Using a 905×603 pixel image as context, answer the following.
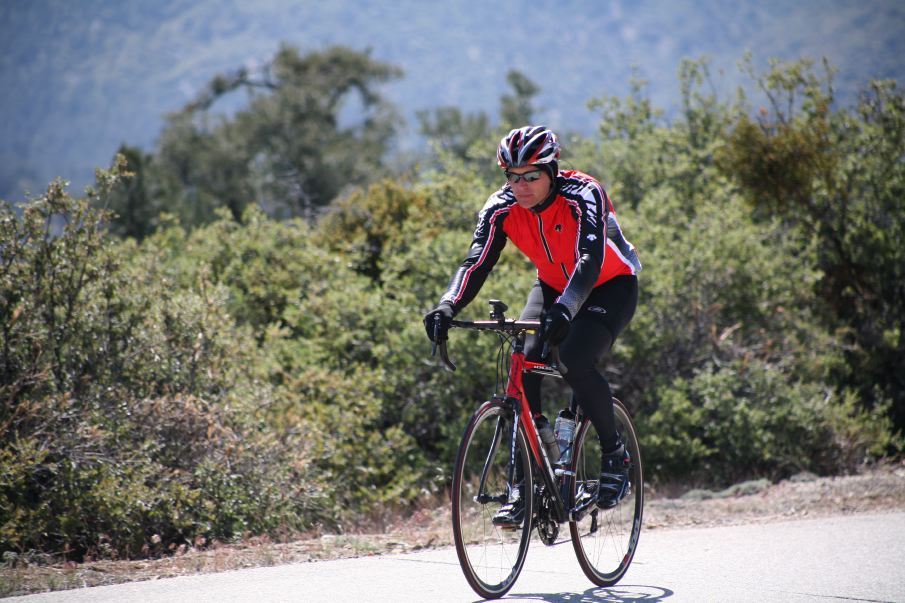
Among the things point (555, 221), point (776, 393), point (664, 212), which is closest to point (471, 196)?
point (664, 212)

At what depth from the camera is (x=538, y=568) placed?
6.31m

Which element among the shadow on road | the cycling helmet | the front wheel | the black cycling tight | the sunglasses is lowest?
the shadow on road

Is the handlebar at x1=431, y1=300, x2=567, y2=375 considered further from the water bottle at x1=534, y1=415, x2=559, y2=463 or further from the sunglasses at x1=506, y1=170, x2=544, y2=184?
the sunglasses at x1=506, y1=170, x2=544, y2=184

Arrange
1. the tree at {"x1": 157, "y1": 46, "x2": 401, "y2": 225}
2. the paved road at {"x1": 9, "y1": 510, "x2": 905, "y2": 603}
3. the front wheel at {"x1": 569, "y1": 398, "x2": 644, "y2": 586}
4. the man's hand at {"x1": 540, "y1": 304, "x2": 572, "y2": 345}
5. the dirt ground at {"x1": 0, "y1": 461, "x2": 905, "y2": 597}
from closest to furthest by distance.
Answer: the man's hand at {"x1": 540, "y1": 304, "x2": 572, "y2": 345}, the paved road at {"x1": 9, "y1": 510, "x2": 905, "y2": 603}, the front wheel at {"x1": 569, "y1": 398, "x2": 644, "y2": 586}, the dirt ground at {"x1": 0, "y1": 461, "x2": 905, "y2": 597}, the tree at {"x1": 157, "y1": 46, "x2": 401, "y2": 225}

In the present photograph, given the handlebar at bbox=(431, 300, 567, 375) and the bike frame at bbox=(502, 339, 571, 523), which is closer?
the handlebar at bbox=(431, 300, 567, 375)

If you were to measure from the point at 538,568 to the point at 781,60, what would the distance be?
1259 cm

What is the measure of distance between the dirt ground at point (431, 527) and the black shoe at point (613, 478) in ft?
5.93

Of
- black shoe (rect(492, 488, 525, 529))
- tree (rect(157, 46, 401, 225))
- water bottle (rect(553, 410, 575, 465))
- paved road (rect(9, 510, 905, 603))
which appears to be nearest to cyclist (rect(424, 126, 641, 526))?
black shoe (rect(492, 488, 525, 529))

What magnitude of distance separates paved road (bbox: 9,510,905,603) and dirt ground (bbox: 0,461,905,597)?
320 mm

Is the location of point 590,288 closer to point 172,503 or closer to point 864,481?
point 172,503

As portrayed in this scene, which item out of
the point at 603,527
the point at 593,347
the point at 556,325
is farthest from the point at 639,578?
the point at 556,325

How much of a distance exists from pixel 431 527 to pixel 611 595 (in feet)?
11.0

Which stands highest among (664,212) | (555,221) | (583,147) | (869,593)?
(583,147)

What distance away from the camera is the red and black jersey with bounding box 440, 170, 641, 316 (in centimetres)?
554
